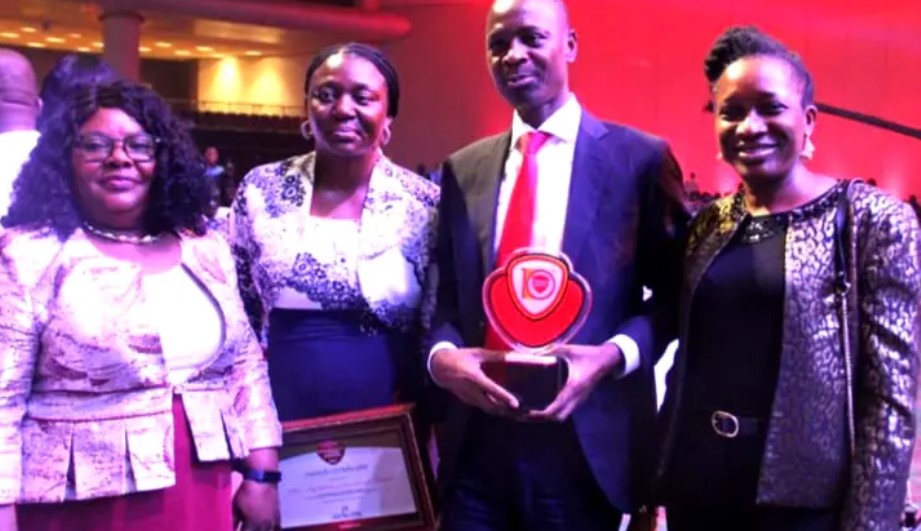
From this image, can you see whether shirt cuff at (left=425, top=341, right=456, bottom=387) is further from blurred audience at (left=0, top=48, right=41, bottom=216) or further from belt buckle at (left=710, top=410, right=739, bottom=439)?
blurred audience at (left=0, top=48, right=41, bottom=216)

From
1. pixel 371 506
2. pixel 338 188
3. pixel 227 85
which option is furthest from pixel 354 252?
pixel 227 85

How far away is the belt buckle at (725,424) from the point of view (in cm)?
175

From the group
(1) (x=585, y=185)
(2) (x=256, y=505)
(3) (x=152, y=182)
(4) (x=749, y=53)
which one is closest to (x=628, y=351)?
(1) (x=585, y=185)

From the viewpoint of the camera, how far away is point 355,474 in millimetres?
2135

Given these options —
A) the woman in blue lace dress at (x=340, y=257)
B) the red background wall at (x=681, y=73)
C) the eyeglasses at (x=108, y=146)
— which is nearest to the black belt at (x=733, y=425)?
the woman in blue lace dress at (x=340, y=257)

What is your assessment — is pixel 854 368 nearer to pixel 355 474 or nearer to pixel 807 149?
pixel 807 149

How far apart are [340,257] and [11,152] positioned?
1.11m

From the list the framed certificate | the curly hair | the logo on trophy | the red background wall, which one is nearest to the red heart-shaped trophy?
the logo on trophy

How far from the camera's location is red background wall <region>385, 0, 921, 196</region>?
13.6m

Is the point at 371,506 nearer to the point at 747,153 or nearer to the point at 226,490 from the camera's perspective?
the point at 226,490

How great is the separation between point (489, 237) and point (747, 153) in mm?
478

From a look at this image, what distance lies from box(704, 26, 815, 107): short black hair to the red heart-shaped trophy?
1.53 feet

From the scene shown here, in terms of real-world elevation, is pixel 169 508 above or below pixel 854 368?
below

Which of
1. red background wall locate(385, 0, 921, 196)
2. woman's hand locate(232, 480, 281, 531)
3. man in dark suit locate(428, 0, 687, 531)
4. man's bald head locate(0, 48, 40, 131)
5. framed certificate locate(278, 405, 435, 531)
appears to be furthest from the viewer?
red background wall locate(385, 0, 921, 196)
